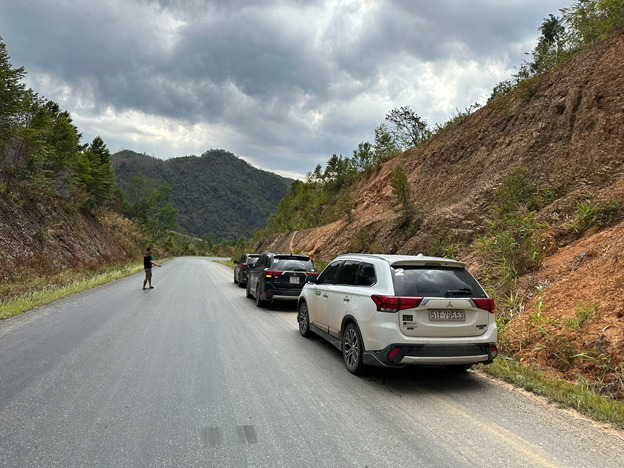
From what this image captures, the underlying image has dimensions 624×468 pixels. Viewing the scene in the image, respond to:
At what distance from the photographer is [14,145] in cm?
2317

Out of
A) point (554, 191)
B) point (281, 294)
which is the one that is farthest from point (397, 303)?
point (554, 191)

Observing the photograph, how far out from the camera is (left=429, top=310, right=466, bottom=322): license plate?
496 centimetres

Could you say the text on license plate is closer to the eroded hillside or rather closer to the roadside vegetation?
the roadside vegetation

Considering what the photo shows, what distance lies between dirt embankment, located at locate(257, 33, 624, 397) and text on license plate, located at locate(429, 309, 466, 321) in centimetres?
173

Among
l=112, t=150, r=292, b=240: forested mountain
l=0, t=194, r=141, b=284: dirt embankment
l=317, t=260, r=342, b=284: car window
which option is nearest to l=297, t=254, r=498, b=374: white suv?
l=317, t=260, r=342, b=284: car window

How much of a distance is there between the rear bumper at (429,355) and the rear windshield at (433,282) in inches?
25.6

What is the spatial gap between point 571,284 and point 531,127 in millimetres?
9592

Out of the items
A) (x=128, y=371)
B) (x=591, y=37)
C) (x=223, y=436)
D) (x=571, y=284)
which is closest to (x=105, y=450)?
(x=223, y=436)

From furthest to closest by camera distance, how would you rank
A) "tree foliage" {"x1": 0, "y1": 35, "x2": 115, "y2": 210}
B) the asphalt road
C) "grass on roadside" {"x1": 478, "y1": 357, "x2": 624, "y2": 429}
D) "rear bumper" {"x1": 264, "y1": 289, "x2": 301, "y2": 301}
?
"tree foliage" {"x1": 0, "y1": 35, "x2": 115, "y2": 210}, "rear bumper" {"x1": 264, "y1": 289, "x2": 301, "y2": 301}, "grass on roadside" {"x1": 478, "y1": 357, "x2": 624, "y2": 429}, the asphalt road

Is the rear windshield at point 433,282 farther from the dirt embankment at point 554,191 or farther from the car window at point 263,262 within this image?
the car window at point 263,262

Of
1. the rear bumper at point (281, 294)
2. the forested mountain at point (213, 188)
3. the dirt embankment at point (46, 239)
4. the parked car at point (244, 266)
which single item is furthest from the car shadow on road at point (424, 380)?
the forested mountain at point (213, 188)

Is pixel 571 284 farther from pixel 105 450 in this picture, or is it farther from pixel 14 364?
pixel 14 364

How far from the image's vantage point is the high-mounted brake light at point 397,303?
4.91m

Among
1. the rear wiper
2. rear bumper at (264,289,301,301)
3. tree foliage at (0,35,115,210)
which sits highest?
tree foliage at (0,35,115,210)
